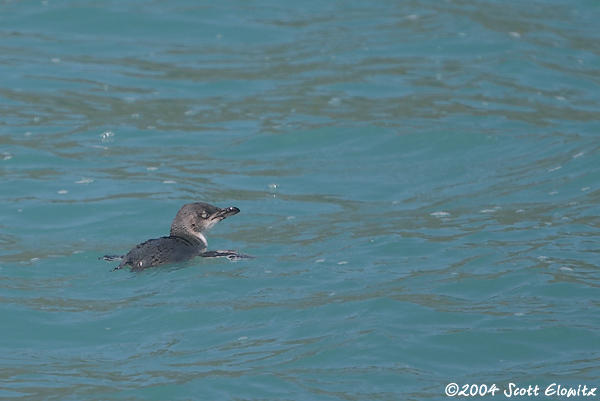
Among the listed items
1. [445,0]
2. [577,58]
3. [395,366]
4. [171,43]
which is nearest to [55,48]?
[171,43]

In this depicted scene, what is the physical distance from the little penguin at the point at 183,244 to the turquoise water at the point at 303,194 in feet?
0.53

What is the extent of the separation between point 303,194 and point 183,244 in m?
3.01

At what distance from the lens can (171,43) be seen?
60.3ft

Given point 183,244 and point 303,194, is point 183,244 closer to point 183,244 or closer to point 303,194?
point 183,244

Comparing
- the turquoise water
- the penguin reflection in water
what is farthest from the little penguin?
the turquoise water

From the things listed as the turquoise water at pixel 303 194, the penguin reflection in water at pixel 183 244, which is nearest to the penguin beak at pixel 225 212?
the penguin reflection in water at pixel 183 244

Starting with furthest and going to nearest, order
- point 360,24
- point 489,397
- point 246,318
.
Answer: point 360,24 → point 246,318 → point 489,397

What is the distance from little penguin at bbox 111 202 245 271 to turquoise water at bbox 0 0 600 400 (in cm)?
16

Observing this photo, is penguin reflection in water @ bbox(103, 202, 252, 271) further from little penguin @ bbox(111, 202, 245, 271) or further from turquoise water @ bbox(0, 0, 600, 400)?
turquoise water @ bbox(0, 0, 600, 400)

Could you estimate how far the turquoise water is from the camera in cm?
782

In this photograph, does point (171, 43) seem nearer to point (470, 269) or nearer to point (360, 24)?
point (360, 24)

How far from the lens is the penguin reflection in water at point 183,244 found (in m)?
9.27

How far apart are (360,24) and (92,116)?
6511 mm

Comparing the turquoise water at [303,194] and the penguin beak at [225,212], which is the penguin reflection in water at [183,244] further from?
the turquoise water at [303,194]
